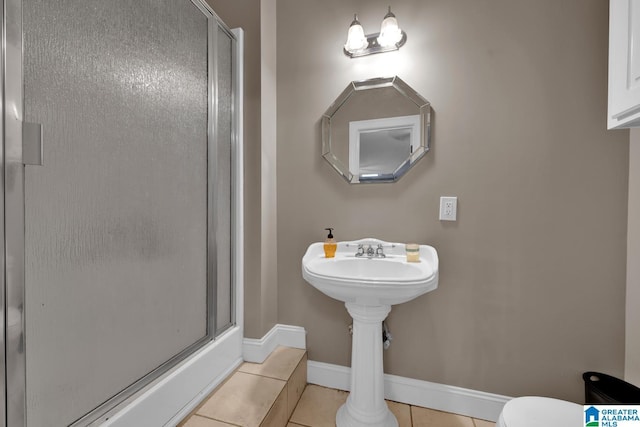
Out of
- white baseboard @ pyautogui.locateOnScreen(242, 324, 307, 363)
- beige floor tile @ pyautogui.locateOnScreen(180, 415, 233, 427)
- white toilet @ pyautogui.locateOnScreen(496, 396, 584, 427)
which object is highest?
white toilet @ pyautogui.locateOnScreen(496, 396, 584, 427)

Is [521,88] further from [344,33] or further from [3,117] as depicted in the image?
[3,117]

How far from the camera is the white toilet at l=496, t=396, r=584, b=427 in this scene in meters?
0.98

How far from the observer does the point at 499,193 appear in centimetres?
139

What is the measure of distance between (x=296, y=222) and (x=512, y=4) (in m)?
1.55

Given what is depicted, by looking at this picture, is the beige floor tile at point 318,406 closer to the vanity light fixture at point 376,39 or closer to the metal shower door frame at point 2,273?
the metal shower door frame at point 2,273

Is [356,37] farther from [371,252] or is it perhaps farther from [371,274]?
[371,274]

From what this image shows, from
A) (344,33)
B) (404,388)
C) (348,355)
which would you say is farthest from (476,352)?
(344,33)

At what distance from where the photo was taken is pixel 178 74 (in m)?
1.19

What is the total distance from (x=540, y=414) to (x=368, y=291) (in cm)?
74

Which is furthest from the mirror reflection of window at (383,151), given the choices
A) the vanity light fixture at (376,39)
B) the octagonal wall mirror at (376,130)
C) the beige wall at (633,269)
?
the beige wall at (633,269)

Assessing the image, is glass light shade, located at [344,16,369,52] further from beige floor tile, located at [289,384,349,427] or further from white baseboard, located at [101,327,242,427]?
beige floor tile, located at [289,384,349,427]

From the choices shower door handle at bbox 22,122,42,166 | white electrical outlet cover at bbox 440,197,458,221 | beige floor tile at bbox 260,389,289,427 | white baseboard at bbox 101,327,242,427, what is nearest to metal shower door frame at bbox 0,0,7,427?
shower door handle at bbox 22,122,42,166

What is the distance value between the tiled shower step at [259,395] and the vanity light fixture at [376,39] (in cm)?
177

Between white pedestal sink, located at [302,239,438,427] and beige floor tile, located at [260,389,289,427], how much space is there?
26 centimetres
